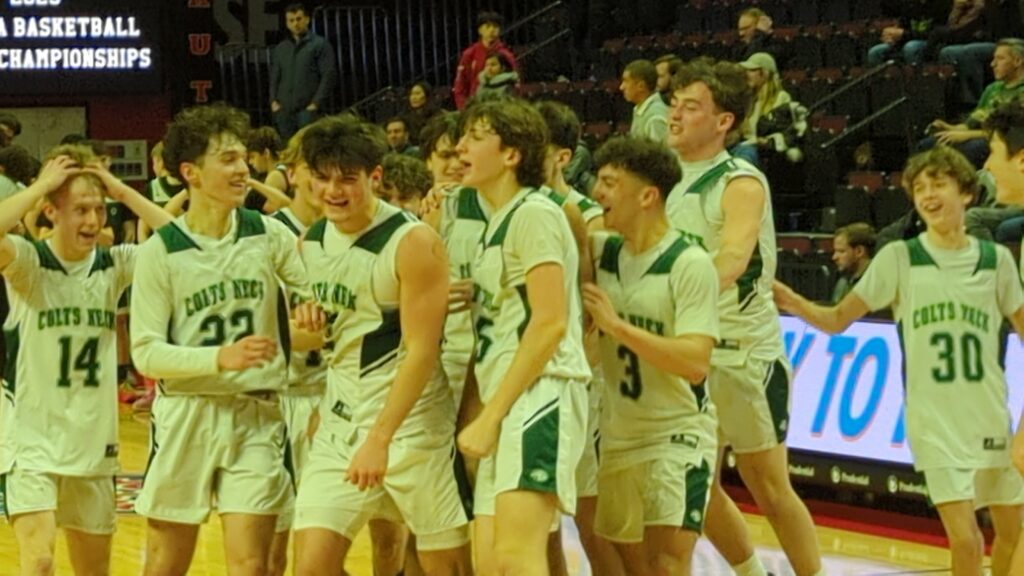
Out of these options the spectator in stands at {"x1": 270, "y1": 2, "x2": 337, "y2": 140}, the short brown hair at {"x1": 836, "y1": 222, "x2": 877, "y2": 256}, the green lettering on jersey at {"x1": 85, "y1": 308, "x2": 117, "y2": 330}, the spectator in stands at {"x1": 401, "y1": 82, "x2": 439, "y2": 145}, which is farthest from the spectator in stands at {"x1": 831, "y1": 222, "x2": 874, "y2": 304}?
the spectator in stands at {"x1": 270, "y1": 2, "x2": 337, "y2": 140}

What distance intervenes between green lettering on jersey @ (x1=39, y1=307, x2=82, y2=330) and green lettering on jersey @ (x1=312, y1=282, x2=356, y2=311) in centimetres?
113

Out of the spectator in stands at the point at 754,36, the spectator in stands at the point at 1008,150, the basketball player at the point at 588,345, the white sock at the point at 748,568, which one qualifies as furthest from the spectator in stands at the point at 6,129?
the spectator in stands at the point at 1008,150

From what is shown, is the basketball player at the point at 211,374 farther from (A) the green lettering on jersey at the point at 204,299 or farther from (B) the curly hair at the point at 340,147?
(B) the curly hair at the point at 340,147

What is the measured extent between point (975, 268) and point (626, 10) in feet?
37.7

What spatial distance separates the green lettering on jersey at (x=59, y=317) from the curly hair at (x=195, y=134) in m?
0.67

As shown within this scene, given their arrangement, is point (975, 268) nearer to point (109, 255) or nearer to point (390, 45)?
point (109, 255)

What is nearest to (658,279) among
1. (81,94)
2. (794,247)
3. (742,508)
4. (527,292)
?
(527,292)

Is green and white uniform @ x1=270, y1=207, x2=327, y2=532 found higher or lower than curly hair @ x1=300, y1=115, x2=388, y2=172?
lower

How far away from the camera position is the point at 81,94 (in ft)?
51.3

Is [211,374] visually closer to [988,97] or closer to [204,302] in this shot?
[204,302]

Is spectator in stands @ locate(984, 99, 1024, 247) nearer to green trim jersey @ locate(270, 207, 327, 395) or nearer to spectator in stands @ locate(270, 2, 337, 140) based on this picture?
green trim jersey @ locate(270, 207, 327, 395)

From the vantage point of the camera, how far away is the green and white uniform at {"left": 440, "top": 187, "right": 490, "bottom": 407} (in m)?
6.18

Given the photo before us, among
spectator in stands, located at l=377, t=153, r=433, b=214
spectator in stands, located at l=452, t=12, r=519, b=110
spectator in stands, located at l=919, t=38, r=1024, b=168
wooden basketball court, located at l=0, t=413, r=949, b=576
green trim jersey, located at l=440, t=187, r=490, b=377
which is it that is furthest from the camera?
spectator in stands, located at l=452, t=12, r=519, b=110

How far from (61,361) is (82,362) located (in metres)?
0.07
